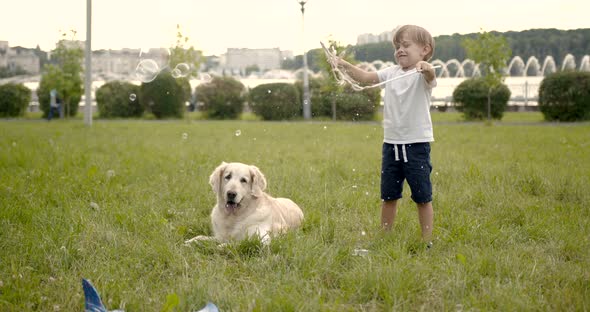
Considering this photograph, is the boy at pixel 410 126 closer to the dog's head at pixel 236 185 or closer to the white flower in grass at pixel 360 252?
the white flower in grass at pixel 360 252

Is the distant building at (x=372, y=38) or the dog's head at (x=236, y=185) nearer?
the dog's head at (x=236, y=185)

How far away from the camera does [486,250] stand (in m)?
4.29

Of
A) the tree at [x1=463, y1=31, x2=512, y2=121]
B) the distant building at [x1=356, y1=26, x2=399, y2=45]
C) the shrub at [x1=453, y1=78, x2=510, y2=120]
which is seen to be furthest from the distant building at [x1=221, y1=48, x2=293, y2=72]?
the shrub at [x1=453, y1=78, x2=510, y2=120]

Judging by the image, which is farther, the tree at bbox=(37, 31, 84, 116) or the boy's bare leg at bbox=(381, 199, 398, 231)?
the tree at bbox=(37, 31, 84, 116)

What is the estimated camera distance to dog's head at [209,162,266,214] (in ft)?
15.9

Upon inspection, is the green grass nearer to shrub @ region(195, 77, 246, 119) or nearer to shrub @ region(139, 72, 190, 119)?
shrub @ region(195, 77, 246, 119)

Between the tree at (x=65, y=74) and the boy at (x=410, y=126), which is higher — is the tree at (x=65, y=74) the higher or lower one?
the higher one

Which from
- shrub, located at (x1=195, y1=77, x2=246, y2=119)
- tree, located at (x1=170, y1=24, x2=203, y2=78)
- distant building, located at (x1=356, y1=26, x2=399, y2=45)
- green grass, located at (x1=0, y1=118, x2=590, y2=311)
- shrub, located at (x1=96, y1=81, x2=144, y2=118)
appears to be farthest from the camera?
shrub, located at (x1=96, y1=81, x2=144, y2=118)

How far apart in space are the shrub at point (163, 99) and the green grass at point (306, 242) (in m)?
18.8

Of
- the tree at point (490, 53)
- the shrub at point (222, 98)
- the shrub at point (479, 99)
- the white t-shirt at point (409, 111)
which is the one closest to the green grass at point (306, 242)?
the white t-shirt at point (409, 111)

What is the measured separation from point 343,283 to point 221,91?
25.0 m

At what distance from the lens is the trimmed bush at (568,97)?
22109 millimetres

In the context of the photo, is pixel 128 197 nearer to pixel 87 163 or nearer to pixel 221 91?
pixel 87 163

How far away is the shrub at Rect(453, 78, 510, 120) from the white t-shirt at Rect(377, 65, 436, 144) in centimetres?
1968
